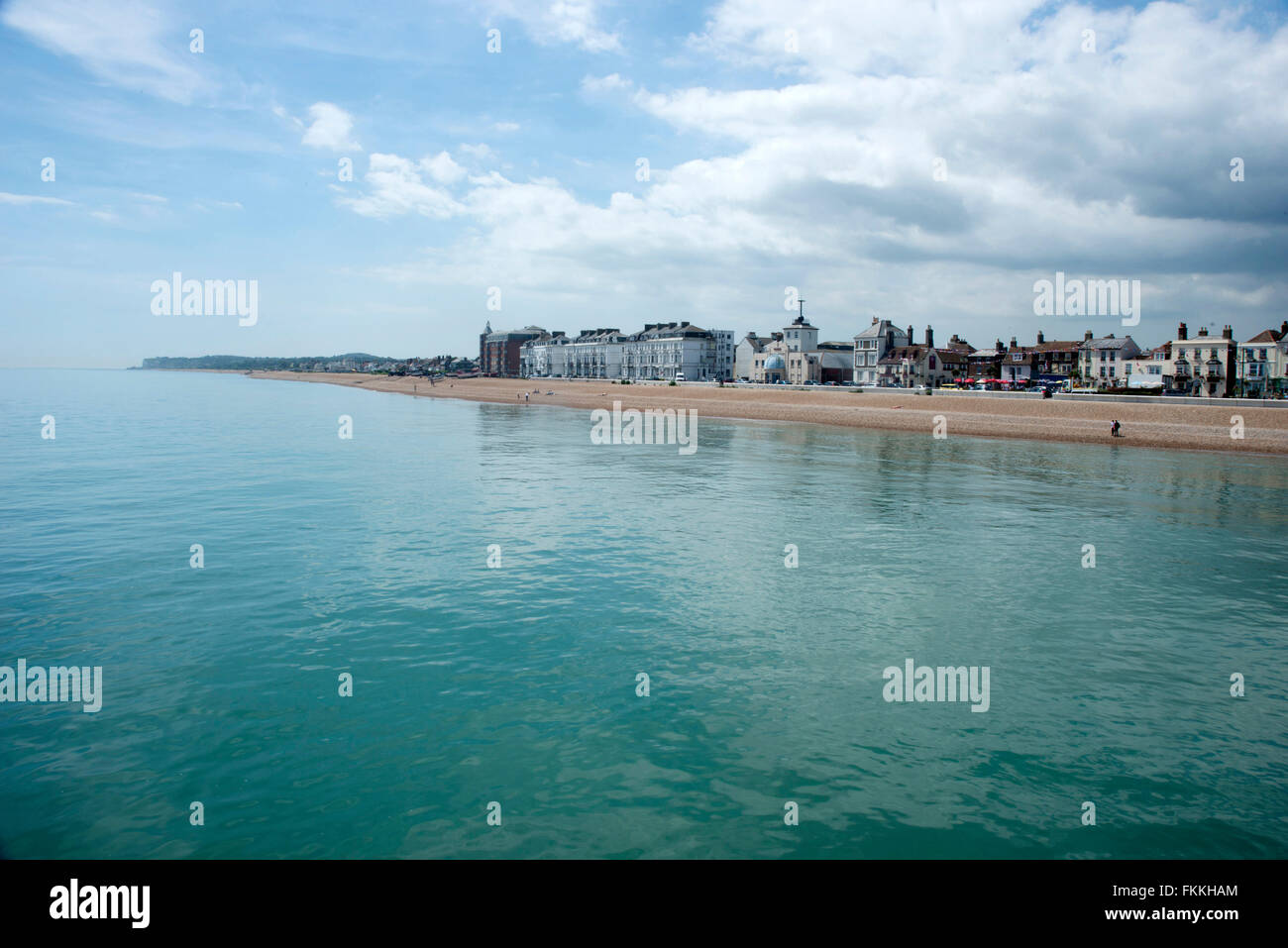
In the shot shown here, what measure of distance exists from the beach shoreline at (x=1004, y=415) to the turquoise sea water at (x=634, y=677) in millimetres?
29711

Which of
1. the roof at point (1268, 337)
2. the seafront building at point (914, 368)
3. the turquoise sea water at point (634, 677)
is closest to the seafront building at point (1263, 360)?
the roof at point (1268, 337)

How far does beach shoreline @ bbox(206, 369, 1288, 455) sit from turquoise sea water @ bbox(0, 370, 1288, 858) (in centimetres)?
2971

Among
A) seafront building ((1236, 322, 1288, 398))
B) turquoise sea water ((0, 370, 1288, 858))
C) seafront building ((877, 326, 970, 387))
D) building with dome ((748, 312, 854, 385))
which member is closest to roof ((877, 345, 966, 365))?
seafront building ((877, 326, 970, 387))

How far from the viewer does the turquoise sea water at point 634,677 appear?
9805mm

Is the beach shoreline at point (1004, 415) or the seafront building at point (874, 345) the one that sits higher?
the seafront building at point (874, 345)

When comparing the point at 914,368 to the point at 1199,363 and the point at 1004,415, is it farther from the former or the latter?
the point at 1004,415

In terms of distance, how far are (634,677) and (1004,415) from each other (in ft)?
213

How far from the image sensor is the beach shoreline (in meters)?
57.0

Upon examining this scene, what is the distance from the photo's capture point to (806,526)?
27719 mm

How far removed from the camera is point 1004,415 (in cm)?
6975

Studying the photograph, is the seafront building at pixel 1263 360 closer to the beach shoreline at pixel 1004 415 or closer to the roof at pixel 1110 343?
the roof at pixel 1110 343
